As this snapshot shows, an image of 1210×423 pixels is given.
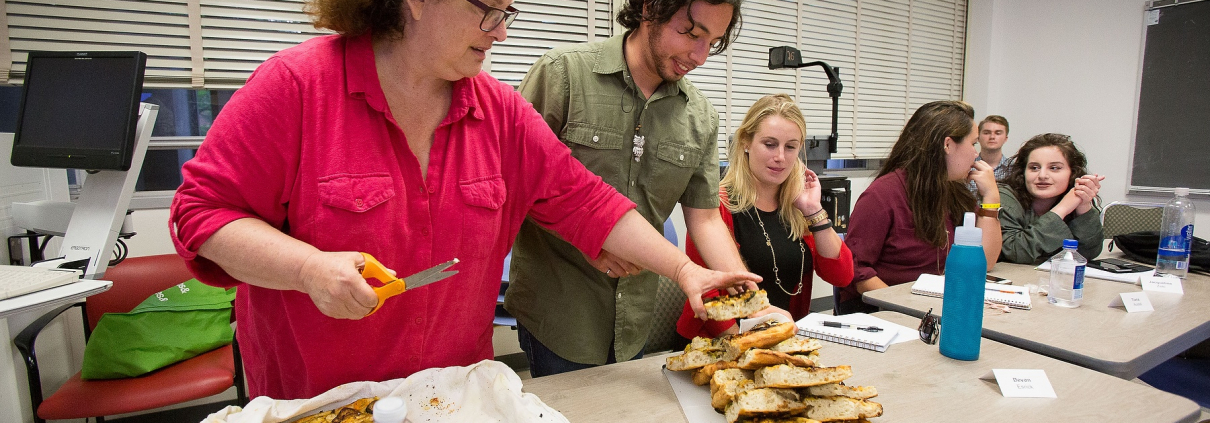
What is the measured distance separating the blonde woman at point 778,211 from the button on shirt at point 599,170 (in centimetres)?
78

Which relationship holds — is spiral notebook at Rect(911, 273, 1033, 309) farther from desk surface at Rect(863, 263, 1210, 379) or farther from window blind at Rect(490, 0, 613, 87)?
window blind at Rect(490, 0, 613, 87)

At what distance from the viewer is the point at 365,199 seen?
3.37 feet

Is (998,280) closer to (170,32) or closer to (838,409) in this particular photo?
(838,409)

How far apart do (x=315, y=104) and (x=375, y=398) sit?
0.52m

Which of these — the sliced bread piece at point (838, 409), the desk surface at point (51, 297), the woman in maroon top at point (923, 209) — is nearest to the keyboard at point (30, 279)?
the desk surface at point (51, 297)

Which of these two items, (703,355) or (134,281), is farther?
(134,281)

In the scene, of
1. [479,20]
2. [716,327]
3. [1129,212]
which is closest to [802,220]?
[716,327]

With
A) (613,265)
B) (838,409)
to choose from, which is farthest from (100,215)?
(838,409)

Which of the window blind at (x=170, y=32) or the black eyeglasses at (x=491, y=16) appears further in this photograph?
the window blind at (x=170, y=32)

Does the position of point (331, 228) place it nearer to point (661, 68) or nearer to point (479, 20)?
point (479, 20)

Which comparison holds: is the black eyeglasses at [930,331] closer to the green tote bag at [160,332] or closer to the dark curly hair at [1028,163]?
the dark curly hair at [1028,163]

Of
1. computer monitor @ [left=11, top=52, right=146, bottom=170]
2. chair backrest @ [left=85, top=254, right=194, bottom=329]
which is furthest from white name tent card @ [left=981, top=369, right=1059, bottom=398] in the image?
chair backrest @ [left=85, top=254, right=194, bottom=329]

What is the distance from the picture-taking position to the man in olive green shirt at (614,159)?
1.53 metres

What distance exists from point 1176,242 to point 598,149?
8.17 ft
